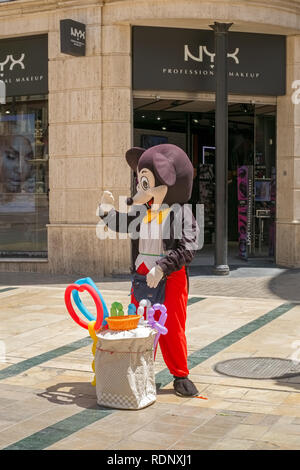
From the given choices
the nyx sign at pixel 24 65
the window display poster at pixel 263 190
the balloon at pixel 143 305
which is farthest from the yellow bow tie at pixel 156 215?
the window display poster at pixel 263 190

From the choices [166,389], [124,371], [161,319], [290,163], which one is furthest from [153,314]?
[290,163]

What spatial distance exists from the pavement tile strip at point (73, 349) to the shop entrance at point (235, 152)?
4.84m

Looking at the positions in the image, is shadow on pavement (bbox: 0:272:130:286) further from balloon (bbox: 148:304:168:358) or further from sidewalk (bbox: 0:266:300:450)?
balloon (bbox: 148:304:168:358)

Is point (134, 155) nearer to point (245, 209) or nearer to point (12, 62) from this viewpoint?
point (12, 62)

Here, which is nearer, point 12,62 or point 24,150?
point 12,62

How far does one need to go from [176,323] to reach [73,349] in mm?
1999

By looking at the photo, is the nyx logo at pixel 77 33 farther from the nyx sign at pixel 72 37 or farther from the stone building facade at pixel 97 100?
the stone building facade at pixel 97 100

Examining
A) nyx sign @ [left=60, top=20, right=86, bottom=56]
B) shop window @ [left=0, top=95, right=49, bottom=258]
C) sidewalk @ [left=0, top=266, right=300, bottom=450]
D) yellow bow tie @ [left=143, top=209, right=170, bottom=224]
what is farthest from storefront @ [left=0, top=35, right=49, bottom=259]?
yellow bow tie @ [left=143, top=209, right=170, bottom=224]

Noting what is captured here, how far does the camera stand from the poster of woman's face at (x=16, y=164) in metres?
14.2

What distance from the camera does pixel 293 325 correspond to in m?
8.53

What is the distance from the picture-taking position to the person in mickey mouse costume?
19.0 feet

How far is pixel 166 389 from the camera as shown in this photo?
19.8 feet

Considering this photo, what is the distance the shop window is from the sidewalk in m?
3.64
